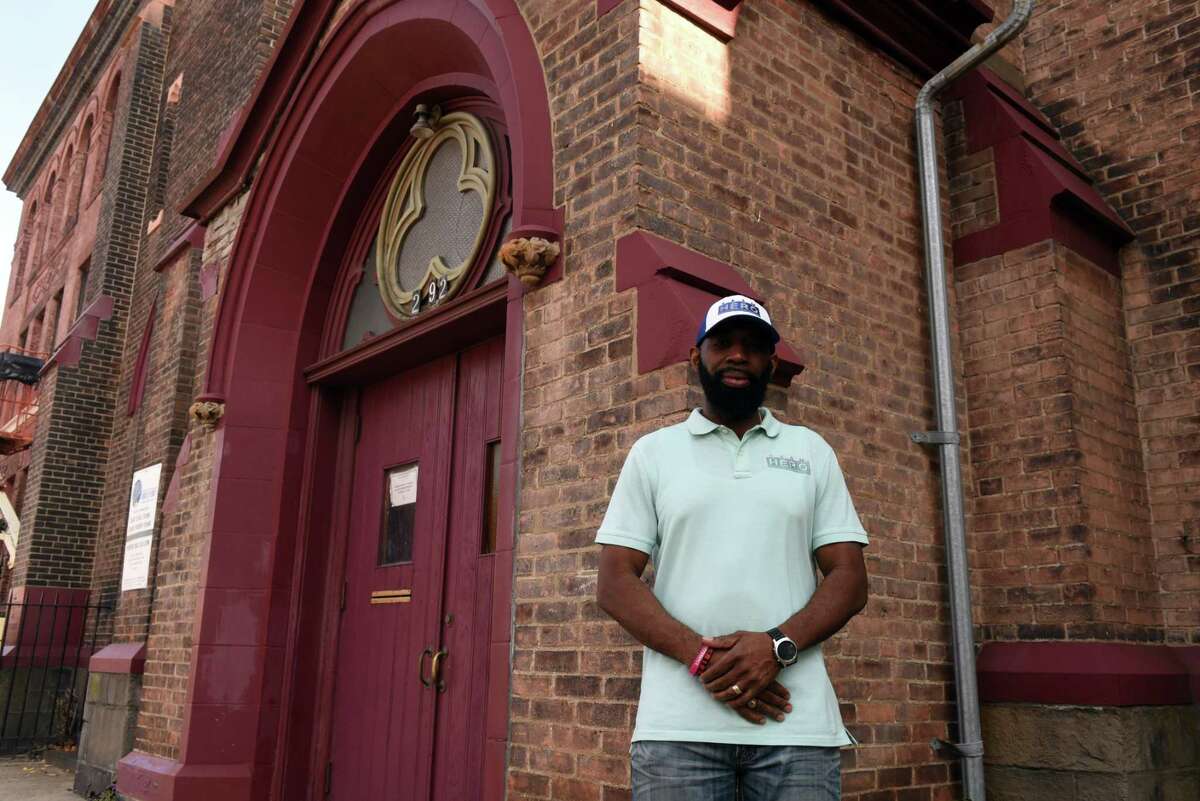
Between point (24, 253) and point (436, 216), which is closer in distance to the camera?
point (436, 216)

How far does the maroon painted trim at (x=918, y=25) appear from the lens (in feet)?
18.6

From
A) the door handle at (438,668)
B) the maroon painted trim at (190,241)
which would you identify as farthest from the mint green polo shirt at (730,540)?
the maroon painted trim at (190,241)

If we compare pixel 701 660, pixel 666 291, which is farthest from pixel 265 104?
pixel 701 660

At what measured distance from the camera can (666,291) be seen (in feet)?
13.2

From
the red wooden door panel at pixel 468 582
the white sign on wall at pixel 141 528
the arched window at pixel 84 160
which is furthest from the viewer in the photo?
the arched window at pixel 84 160

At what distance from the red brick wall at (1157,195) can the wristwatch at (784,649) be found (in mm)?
3940

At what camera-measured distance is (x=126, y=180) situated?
15703 millimetres

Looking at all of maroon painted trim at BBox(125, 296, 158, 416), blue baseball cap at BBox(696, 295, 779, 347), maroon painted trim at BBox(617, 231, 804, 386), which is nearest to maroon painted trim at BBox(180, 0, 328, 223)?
maroon painted trim at BBox(125, 296, 158, 416)

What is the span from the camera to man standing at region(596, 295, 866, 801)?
241cm

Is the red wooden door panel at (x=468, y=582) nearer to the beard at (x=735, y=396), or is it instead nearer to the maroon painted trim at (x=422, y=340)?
the maroon painted trim at (x=422, y=340)

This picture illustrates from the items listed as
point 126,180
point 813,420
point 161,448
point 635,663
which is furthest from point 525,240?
point 126,180

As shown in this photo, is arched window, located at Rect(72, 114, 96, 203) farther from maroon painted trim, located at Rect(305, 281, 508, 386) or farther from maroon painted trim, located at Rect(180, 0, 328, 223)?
maroon painted trim, located at Rect(305, 281, 508, 386)

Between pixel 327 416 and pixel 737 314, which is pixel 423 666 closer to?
pixel 327 416

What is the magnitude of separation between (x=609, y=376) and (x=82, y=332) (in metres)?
13.2
